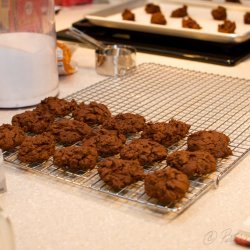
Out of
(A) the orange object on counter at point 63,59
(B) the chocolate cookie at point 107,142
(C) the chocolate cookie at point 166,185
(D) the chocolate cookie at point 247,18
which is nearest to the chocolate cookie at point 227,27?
(D) the chocolate cookie at point 247,18

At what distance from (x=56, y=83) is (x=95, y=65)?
24cm

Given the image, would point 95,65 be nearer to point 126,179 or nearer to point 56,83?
point 56,83

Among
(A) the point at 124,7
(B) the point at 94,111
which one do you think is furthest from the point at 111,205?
(A) the point at 124,7

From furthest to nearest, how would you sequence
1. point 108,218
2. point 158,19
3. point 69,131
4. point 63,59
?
point 158,19 < point 63,59 < point 69,131 < point 108,218

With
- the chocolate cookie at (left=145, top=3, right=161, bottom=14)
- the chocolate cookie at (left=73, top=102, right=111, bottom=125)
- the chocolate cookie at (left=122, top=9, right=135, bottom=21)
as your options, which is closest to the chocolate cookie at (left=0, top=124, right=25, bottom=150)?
the chocolate cookie at (left=73, top=102, right=111, bottom=125)

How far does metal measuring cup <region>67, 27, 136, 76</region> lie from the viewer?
141 cm

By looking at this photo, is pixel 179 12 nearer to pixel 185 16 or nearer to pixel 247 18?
pixel 185 16

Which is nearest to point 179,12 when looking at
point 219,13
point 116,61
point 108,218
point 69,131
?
point 219,13

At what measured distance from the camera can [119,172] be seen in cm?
86

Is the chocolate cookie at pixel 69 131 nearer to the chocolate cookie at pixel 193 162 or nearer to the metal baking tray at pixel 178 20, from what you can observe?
the chocolate cookie at pixel 193 162

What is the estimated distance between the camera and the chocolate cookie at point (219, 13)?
1.72 m

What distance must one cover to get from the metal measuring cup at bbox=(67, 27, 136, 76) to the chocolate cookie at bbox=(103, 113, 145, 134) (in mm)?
368

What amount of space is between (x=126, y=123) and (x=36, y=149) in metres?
0.19

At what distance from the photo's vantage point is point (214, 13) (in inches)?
68.1
